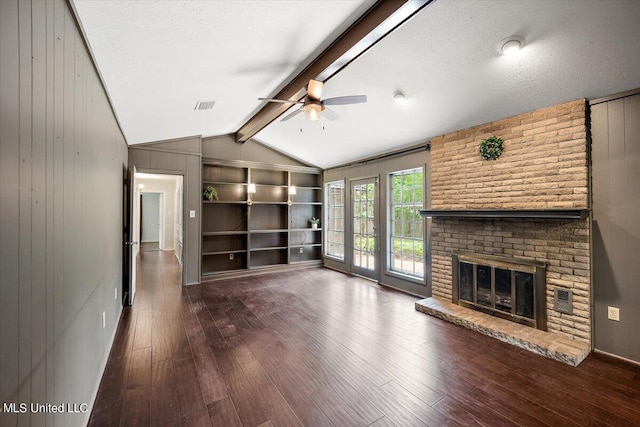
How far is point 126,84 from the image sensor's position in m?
2.64

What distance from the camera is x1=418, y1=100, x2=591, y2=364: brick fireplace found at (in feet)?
9.46

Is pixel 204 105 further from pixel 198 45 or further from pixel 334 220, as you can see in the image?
pixel 334 220

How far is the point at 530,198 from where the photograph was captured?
3.21m

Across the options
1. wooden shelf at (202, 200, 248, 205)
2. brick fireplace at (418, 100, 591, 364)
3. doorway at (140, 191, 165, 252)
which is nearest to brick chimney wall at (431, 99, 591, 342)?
brick fireplace at (418, 100, 591, 364)

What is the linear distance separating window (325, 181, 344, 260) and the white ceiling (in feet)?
9.62

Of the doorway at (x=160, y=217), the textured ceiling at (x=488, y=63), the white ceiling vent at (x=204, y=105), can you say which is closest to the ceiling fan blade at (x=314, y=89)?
the textured ceiling at (x=488, y=63)

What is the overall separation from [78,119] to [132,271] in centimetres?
316

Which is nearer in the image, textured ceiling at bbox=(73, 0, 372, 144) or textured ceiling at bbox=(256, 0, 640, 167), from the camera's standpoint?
textured ceiling at bbox=(73, 0, 372, 144)

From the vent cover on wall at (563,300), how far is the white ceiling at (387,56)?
2044 millimetres

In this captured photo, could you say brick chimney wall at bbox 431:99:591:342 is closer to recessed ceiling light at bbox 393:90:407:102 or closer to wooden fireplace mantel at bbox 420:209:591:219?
wooden fireplace mantel at bbox 420:209:591:219

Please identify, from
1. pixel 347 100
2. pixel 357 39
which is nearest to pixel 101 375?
pixel 347 100

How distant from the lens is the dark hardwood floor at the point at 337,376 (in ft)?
6.35

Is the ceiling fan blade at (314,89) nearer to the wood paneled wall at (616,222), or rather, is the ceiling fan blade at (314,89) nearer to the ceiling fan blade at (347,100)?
the ceiling fan blade at (347,100)

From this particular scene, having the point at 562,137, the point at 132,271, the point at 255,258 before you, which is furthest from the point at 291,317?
the point at 562,137
